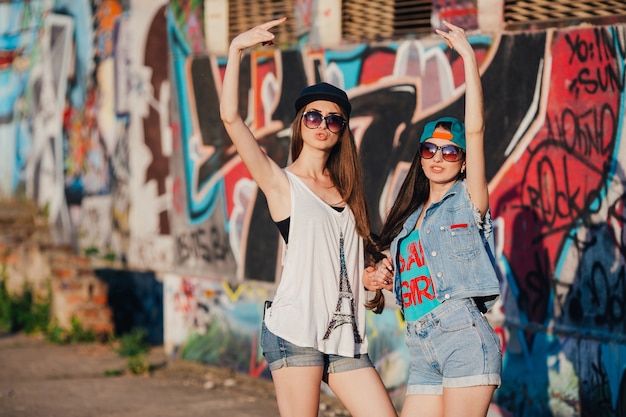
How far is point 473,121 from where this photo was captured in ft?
13.6

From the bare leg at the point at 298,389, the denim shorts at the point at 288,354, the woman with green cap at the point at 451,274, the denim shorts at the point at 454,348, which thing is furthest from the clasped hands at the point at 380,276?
the bare leg at the point at 298,389

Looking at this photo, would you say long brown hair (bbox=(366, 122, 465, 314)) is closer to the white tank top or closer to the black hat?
the white tank top

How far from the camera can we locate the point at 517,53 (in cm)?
660

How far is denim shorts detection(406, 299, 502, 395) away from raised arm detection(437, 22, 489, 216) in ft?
1.55

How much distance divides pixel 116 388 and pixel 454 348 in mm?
4905

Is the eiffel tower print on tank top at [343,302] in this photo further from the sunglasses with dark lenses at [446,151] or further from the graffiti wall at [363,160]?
the graffiti wall at [363,160]

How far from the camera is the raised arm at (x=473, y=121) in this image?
163 inches

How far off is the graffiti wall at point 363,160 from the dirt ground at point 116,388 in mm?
282

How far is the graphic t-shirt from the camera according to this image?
4.35m

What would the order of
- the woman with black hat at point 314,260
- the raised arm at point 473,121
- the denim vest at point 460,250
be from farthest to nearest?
1. the woman with black hat at point 314,260
2. the denim vest at point 460,250
3. the raised arm at point 473,121

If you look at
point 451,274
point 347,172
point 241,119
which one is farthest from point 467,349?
point 241,119

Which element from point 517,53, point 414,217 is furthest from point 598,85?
point 414,217

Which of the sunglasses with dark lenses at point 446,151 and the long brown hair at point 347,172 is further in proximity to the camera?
the long brown hair at point 347,172

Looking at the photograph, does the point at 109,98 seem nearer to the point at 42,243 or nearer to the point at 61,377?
the point at 42,243
